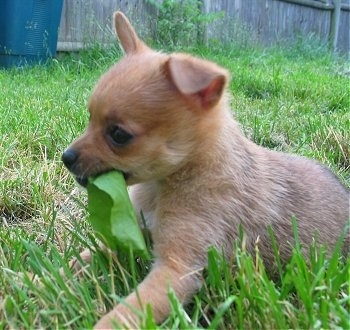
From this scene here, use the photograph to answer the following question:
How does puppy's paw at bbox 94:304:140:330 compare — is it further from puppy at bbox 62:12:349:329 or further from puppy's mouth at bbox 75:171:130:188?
puppy's mouth at bbox 75:171:130:188

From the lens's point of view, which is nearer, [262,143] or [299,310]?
[299,310]

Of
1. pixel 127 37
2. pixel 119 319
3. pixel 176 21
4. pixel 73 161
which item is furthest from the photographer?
pixel 176 21

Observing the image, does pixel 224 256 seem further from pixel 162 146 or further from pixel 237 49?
pixel 237 49

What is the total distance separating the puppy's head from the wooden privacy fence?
7.54 m

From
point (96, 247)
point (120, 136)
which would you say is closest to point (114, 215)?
point (96, 247)

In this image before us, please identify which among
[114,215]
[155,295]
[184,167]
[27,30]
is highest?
[184,167]

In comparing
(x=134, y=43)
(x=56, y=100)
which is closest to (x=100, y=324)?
(x=134, y=43)

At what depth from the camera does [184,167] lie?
8.05 ft

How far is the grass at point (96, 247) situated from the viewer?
6.38 feet

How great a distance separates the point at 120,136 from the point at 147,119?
11 cm

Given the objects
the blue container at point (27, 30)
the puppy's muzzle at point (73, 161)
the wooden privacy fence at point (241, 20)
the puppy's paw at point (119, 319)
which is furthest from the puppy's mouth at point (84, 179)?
the wooden privacy fence at point (241, 20)

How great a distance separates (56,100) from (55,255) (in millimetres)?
3407

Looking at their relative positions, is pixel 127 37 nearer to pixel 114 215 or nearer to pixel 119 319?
pixel 114 215

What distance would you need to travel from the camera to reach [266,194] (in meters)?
2.54
